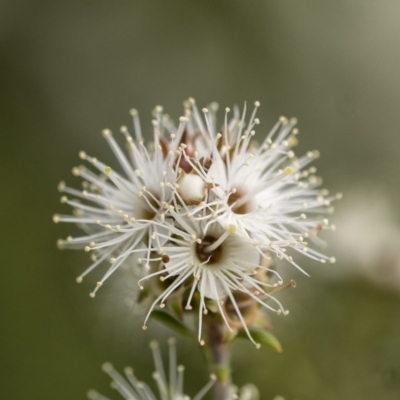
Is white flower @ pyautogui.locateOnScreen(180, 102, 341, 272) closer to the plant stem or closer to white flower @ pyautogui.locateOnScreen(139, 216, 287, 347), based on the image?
white flower @ pyautogui.locateOnScreen(139, 216, 287, 347)

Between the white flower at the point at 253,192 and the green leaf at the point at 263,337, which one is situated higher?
Result: the white flower at the point at 253,192

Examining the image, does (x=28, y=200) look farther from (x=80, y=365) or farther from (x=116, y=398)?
(x=116, y=398)

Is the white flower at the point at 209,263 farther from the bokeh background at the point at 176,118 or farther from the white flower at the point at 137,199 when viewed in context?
the bokeh background at the point at 176,118

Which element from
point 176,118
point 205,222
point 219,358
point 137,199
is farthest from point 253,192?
point 176,118

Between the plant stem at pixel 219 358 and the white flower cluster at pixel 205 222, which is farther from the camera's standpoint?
the plant stem at pixel 219 358

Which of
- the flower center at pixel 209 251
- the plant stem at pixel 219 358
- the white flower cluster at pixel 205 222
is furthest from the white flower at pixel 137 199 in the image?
the plant stem at pixel 219 358

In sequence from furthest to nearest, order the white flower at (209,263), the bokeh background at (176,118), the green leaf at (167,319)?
the bokeh background at (176,118)
the green leaf at (167,319)
the white flower at (209,263)
